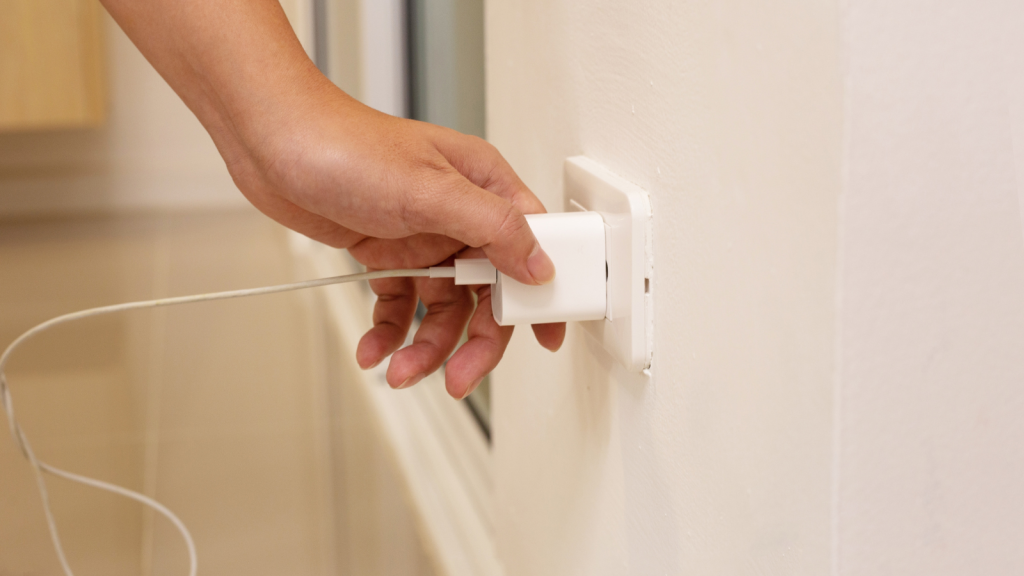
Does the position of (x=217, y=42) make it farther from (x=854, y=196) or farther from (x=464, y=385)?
(x=854, y=196)

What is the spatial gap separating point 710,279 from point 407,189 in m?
0.16

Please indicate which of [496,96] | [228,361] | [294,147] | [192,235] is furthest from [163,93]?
[294,147]

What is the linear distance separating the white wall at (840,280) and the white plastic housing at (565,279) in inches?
2.1

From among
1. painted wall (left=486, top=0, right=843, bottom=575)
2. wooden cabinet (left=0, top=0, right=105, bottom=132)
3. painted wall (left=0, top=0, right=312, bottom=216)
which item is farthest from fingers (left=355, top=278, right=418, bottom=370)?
painted wall (left=0, top=0, right=312, bottom=216)

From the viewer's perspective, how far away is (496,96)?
2.25 feet

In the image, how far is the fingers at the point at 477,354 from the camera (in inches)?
19.4

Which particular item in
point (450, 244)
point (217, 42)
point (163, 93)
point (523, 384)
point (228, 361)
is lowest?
point (228, 361)

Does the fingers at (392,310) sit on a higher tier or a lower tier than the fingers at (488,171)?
lower

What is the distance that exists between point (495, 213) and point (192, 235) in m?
2.34

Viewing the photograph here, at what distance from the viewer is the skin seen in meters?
0.42

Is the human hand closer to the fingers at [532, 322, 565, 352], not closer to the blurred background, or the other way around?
the fingers at [532, 322, 565, 352]

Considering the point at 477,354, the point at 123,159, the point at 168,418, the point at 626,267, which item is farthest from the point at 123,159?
the point at 626,267

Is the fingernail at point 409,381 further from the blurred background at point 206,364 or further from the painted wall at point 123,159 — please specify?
the painted wall at point 123,159

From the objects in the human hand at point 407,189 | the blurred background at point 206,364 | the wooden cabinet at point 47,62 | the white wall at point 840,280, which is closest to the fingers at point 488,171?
the human hand at point 407,189
